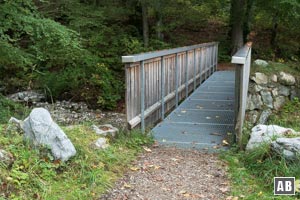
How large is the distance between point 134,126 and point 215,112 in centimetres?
233

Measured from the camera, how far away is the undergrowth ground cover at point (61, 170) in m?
3.00

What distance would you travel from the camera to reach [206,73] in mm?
11086

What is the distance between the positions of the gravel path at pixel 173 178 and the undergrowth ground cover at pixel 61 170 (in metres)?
0.16

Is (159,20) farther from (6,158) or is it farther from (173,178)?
(6,158)

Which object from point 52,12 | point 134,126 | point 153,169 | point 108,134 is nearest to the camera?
point 153,169

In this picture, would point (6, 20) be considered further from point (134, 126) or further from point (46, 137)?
point (46, 137)

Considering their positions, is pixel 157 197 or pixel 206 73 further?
pixel 206 73

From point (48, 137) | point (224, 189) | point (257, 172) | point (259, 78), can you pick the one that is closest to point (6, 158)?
point (48, 137)

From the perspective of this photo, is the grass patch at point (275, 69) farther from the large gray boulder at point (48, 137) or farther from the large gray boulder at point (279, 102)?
the large gray boulder at point (48, 137)

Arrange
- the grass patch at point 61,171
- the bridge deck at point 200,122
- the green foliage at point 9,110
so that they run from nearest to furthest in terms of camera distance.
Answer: the grass patch at point 61,171 < the bridge deck at point 200,122 < the green foliage at point 9,110

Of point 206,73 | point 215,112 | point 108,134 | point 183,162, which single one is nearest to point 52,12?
point 206,73

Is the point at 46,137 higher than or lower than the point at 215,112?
higher

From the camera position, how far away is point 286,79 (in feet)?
25.3

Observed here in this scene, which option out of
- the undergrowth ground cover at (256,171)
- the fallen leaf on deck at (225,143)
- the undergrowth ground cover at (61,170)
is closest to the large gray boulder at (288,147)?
the undergrowth ground cover at (256,171)
